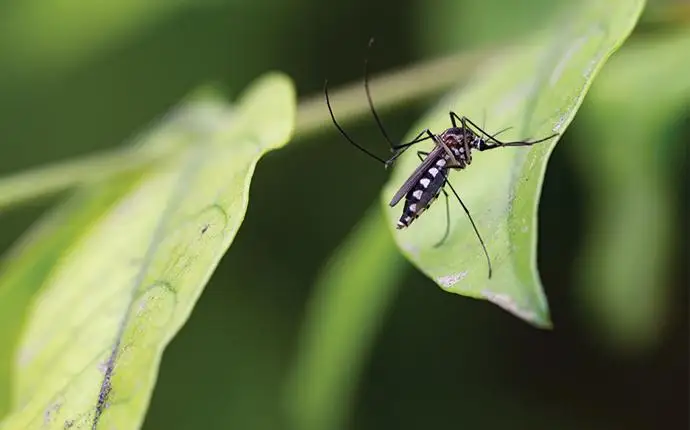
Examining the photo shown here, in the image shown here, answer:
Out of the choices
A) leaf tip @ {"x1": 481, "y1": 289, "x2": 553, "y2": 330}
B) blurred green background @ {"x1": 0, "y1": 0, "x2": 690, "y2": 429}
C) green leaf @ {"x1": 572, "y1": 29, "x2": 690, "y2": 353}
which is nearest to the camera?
→ leaf tip @ {"x1": 481, "y1": 289, "x2": 553, "y2": 330}

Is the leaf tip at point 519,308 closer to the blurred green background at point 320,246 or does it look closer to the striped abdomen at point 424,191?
the striped abdomen at point 424,191

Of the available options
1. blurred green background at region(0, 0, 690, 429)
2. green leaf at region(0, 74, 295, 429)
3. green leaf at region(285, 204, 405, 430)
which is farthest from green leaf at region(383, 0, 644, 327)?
blurred green background at region(0, 0, 690, 429)

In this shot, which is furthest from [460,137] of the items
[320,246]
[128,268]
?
[320,246]

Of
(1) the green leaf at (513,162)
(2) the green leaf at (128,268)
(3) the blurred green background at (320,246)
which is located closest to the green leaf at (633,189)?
(3) the blurred green background at (320,246)

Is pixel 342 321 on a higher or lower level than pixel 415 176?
lower

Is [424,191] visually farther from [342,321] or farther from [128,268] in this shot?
[342,321]

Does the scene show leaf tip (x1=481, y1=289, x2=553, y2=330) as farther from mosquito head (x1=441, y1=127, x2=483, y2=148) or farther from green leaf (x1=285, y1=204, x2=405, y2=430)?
green leaf (x1=285, y1=204, x2=405, y2=430)

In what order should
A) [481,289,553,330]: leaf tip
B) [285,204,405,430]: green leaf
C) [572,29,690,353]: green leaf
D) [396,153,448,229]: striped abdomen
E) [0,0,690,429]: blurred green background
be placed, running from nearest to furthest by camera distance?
[481,289,553,330]: leaf tip < [396,153,448,229]: striped abdomen < [572,29,690,353]: green leaf < [285,204,405,430]: green leaf < [0,0,690,429]: blurred green background
